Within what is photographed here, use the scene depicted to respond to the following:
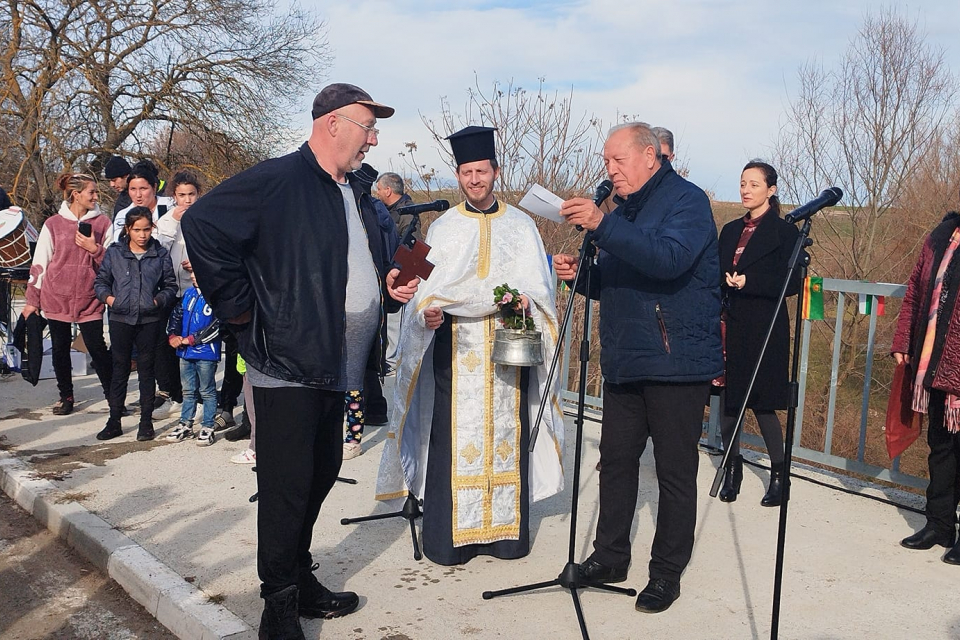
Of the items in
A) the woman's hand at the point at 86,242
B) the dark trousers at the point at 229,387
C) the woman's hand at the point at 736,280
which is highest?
the woman's hand at the point at 86,242

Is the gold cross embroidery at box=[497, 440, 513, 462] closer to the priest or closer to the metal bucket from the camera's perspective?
the priest

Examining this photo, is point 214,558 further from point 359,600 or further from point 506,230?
point 506,230

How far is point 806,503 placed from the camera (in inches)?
216

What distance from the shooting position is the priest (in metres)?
4.51

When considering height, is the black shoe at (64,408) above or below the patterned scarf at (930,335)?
below

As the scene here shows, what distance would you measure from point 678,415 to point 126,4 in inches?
823

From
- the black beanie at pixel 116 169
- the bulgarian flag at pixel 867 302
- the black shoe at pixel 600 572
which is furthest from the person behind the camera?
the black beanie at pixel 116 169

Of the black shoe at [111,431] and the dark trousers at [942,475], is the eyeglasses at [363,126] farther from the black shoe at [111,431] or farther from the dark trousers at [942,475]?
the black shoe at [111,431]

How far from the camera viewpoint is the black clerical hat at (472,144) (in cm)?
439

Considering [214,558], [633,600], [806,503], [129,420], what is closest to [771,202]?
[806,503]

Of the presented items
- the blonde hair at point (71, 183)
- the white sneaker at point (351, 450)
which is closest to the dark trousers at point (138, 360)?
the blonde hair at point (71, 183)

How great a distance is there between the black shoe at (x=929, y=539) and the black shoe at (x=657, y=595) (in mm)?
1575

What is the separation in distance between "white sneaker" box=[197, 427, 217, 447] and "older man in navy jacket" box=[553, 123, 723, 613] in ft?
12.3

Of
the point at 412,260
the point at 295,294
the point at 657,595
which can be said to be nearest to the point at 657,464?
the point at 657,595
